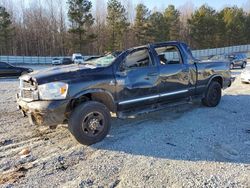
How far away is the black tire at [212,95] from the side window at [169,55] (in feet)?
4.82

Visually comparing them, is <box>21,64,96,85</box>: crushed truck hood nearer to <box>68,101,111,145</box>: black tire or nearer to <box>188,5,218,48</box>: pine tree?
<box>68,101,111,145</box>: black tire

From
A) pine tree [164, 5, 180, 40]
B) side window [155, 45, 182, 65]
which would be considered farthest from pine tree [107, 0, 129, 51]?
side window [155, 45, 182, 65]

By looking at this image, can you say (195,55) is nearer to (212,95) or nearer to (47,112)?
(212,95)

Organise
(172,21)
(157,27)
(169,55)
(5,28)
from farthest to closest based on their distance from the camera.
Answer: (172,21) → (157,27) → (5,28) → (169,55)

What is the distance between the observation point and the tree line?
5009 centimetres

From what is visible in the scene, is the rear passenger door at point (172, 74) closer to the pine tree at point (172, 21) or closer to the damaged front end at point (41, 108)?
the damaged front end at point (41, 108)

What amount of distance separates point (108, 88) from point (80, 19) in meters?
45.3

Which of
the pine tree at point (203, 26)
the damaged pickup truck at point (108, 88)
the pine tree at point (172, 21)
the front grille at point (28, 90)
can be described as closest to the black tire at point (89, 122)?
the damaged pickup truck at point (108, 88)

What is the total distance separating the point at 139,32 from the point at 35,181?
53.6m

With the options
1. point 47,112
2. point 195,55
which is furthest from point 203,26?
point 47,112

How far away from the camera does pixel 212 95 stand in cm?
820

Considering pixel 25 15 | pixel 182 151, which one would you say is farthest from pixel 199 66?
pixel 25 15

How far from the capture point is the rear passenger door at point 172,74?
21.8ft

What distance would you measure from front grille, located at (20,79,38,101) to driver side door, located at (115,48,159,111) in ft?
5.12
